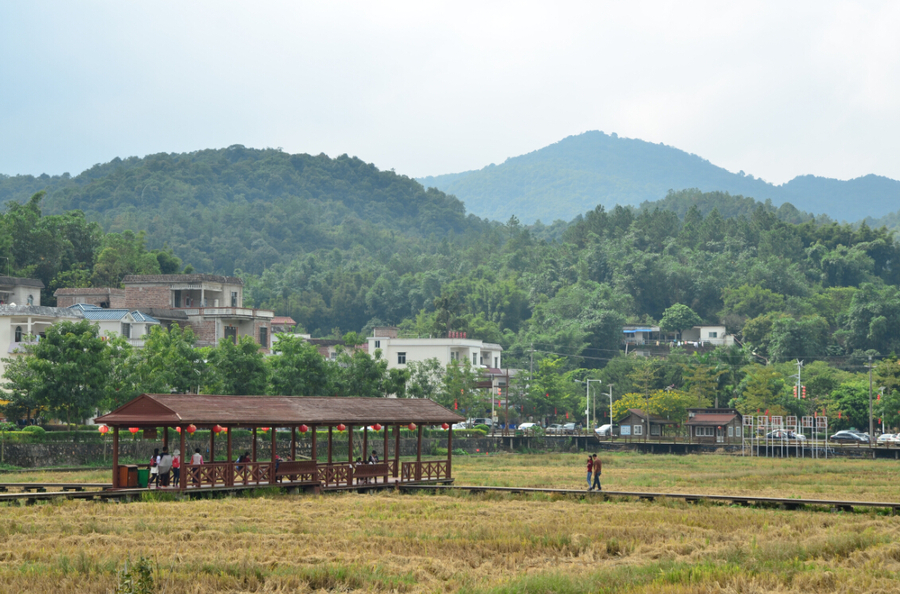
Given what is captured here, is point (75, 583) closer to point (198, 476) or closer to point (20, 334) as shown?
point (198, 476)

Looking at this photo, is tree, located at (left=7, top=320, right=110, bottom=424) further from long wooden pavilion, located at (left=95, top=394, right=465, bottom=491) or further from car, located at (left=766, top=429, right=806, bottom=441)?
car, located at (left=766, top=429, right=806, bottom=441)

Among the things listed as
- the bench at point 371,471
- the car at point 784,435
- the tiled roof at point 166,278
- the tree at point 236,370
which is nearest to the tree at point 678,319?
the car at point 784,435

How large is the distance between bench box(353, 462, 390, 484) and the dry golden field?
222 centimetres

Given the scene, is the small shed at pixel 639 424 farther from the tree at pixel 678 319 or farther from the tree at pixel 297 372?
the tree at pixel 678 319

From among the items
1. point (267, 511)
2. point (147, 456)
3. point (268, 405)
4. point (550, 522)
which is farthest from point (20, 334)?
point (550, 522)

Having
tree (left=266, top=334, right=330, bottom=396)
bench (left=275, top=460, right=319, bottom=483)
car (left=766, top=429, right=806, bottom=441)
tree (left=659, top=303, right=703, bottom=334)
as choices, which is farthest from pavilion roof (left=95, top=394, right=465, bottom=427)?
tree (left=659, top=303, right=703, bottom=334)

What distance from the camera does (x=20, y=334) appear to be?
71.1m

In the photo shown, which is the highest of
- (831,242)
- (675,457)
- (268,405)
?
(831,242)

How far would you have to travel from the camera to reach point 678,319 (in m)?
139

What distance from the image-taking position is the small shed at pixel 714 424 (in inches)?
3314

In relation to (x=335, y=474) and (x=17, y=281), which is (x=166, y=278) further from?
(x=335, y=474)

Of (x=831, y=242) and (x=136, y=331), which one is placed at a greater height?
(x=831, y=242)

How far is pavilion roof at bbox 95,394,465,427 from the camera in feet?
102

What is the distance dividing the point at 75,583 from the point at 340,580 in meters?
4.74
